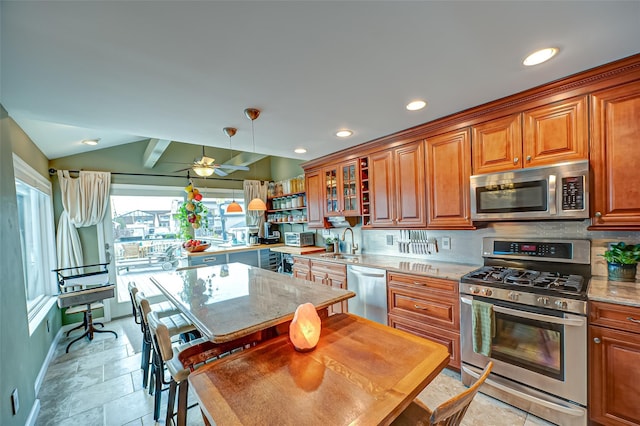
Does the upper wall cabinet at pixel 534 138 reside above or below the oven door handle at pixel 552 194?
above

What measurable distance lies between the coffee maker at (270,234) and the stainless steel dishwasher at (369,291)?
2678 mm

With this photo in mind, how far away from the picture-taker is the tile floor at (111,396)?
196cm

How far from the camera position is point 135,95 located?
6.08ft

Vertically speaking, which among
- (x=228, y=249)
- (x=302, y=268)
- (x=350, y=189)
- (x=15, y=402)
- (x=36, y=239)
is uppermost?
(x=350, y=189)

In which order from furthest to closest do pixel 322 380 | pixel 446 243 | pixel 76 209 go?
pixel 76 209 → pixel 446 243 → pixel 322 380

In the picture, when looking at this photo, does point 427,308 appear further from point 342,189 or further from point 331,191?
point 331,191

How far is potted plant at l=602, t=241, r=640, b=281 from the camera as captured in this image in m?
1.79

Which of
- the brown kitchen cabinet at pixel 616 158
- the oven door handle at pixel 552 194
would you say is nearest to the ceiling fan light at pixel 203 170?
the oven door handle at pixel 552 194

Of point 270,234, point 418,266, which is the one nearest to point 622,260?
point 418,266

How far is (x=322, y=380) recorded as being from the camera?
1048mm

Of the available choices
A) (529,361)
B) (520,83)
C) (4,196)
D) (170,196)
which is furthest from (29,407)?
(520,83)

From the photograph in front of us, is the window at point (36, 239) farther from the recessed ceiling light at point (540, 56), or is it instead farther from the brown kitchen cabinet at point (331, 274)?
the recessed ceiling light at point (540, 56)

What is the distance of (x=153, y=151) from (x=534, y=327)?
4715mm

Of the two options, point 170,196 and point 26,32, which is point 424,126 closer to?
point 26,32
